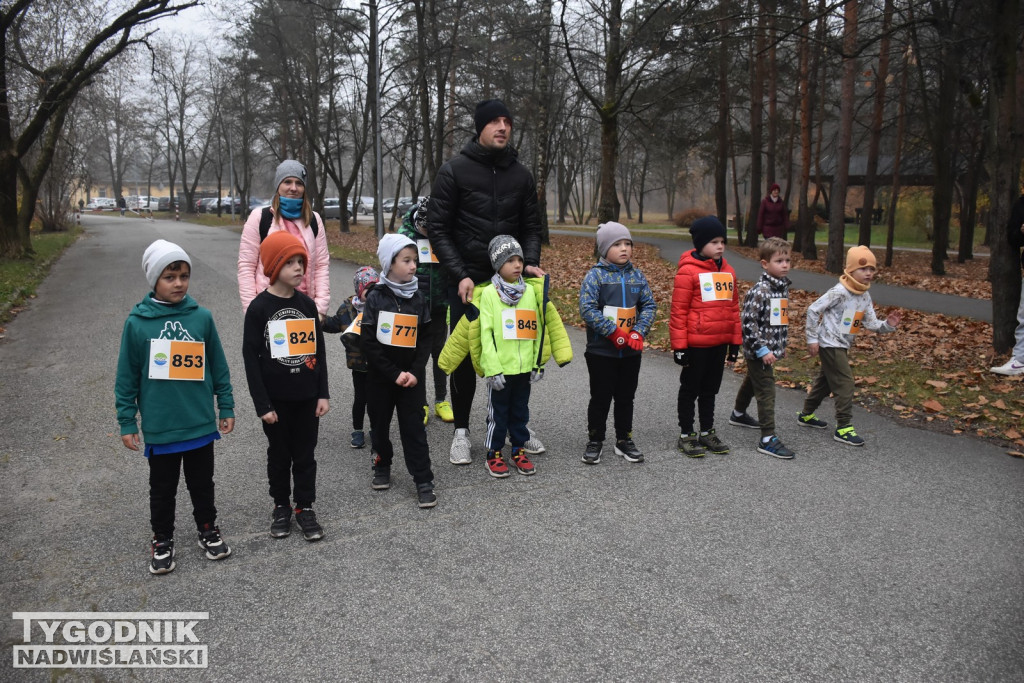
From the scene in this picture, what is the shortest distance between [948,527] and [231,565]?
3862mm

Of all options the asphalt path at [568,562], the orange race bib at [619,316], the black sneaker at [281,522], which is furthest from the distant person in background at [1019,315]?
the black sneaker at [281,522]

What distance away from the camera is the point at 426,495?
4316 millimetres

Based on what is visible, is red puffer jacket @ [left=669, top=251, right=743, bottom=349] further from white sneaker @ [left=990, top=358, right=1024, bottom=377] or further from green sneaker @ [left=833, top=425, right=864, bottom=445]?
white sneaker @ [left=990, top=358, right=1024, bottom=377]

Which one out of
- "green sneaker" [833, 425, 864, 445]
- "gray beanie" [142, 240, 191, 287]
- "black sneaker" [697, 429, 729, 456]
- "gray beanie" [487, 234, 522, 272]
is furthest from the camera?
"green sneaker" [833, 425, 864, 445]

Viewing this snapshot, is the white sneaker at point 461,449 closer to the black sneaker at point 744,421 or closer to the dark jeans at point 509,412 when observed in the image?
the dark jeans at point 509,412

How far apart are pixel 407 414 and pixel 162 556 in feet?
4.92

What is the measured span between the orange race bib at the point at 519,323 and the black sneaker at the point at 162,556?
7.34 ft

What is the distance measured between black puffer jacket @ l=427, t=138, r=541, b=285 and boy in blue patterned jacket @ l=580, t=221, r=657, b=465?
483 mm

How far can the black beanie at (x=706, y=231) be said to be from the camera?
17.0ft

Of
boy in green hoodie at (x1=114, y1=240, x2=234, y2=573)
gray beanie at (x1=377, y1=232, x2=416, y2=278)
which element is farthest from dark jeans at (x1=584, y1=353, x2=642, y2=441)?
boy in green hoodie at (x1=114, y1=240, x2=234, y2=573)

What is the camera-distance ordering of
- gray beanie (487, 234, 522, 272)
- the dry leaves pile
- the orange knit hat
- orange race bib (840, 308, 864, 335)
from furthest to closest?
the dry leaves pile < orange race bib (840, 308, 864, 335) < gray beanie (487, 234, 522, 272) < the orange knit hat

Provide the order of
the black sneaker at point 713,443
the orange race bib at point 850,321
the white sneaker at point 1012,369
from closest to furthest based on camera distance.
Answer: the black sneaker at point 713,443 < the orange race bib at point 850,321 < the white sneaker at point 1012,369

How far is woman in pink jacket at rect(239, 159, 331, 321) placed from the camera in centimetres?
472

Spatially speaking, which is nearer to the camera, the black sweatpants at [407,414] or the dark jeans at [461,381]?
the black sweatpants at [407,414]
